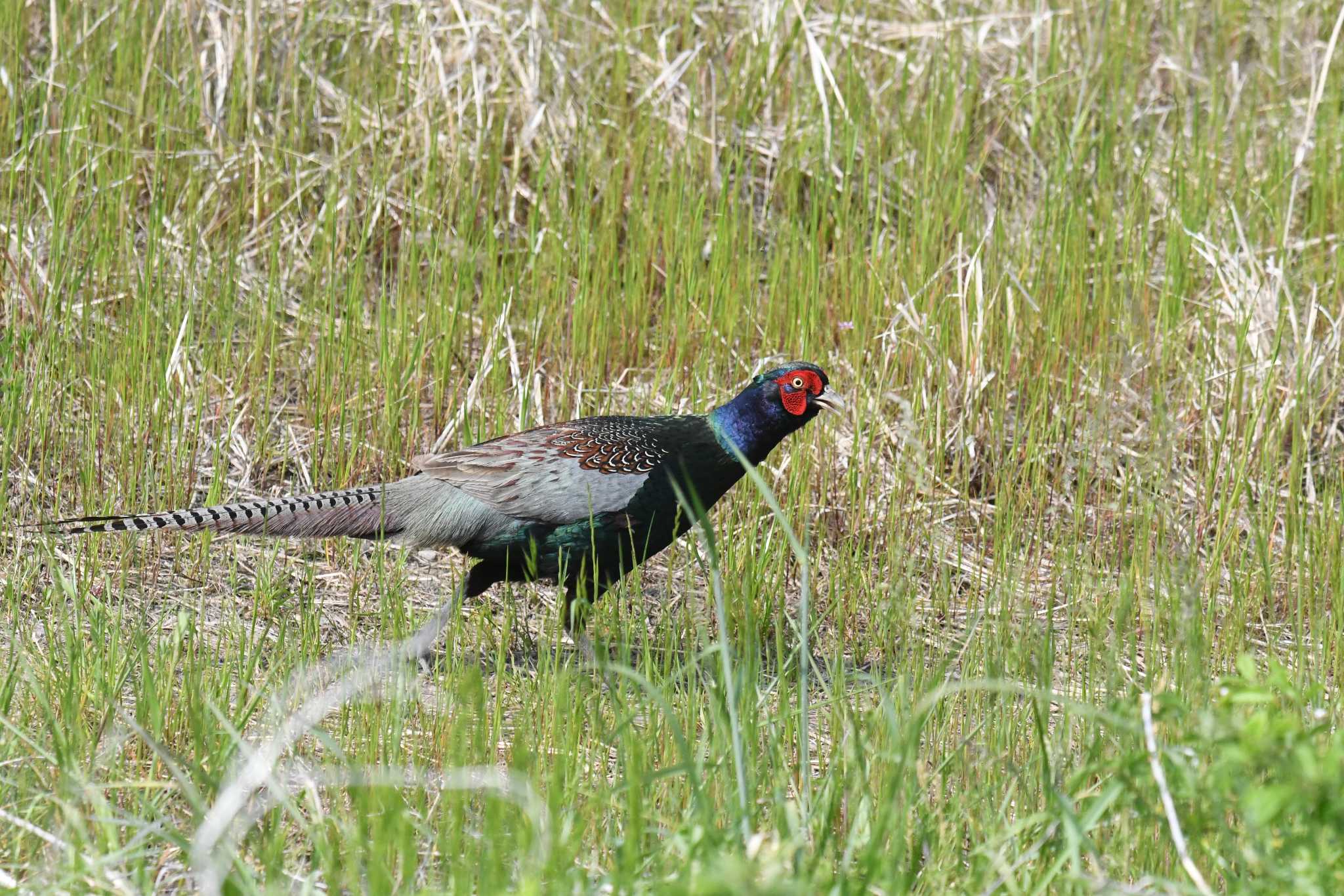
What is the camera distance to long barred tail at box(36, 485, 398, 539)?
4.48m

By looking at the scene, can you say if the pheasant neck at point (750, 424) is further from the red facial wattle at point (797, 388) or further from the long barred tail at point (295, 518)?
the long barred tail at point (295, 518)

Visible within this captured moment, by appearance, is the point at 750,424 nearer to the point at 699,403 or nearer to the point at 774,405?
the point at 774,405

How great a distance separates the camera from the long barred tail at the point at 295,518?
14.7ft

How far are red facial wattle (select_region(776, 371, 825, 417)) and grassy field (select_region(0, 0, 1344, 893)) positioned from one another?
1.70ft

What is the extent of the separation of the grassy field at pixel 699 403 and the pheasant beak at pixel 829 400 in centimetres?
51

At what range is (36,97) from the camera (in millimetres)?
6883

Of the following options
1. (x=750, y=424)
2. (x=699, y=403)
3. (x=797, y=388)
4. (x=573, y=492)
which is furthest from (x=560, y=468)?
(x=699, y=403)

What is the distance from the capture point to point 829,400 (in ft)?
16.0

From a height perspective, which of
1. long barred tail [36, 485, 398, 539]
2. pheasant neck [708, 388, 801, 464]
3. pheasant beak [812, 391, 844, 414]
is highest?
pheasant beak [812, 391, 844, 414]

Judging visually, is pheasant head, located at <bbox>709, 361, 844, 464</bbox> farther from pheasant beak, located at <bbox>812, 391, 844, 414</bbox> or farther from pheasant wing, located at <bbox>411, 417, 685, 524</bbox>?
pheasant wing, located at <bbox>411, 417, 685, 524</bbox>

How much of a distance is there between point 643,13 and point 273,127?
1.88 m

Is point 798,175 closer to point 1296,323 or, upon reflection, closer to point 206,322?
point 1296,323

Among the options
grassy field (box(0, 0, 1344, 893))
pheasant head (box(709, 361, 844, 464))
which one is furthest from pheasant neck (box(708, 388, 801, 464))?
grassy field (box(0, 0, 1344, 893))

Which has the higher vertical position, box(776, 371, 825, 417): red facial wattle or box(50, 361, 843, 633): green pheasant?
box(776, 371, 825, 417): red facial wattle
